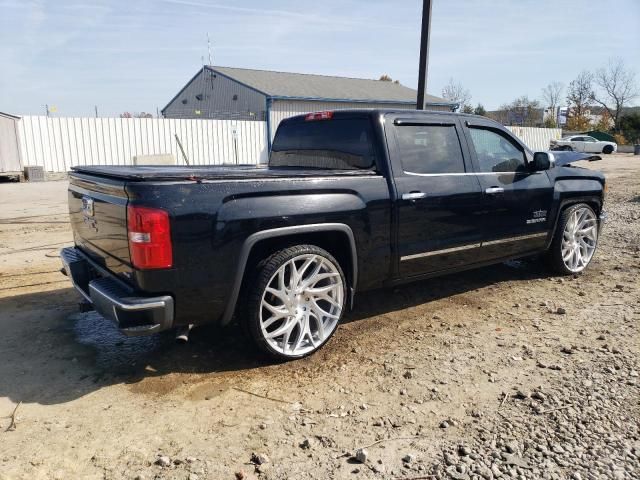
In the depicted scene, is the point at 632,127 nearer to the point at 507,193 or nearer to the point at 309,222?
the point at 507,193

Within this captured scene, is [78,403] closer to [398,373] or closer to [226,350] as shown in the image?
[226,350]

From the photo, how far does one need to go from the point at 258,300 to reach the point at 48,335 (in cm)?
198

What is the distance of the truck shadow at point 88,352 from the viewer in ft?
11.1

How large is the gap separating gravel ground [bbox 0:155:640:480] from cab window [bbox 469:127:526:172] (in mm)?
1312

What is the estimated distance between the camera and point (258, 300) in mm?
3389

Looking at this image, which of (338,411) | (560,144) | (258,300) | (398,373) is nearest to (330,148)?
(258,300)

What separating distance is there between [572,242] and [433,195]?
2484mm

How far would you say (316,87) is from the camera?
33.8 metres

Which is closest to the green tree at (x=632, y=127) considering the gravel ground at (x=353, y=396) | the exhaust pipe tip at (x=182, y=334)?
the gravel ground at (x=353, y=396)

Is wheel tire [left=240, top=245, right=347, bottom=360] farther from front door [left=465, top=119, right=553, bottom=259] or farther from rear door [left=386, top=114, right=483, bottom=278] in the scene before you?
front door [left=465, top=119, right=553, bottom=259]

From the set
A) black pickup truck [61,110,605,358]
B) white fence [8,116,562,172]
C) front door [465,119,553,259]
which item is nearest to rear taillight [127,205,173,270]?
black pickup truck [61,110,605,358]

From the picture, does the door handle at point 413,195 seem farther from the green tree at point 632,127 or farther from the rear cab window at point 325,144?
the green tree at point 632,127

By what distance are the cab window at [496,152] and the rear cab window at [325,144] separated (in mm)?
1235

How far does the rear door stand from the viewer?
4129 mm
